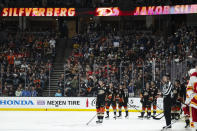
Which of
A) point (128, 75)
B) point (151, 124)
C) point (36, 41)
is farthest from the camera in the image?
point (36, 41)

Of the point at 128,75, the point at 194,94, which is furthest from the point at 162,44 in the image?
the point at 194,94

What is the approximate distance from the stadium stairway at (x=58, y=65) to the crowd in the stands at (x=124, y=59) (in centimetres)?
70

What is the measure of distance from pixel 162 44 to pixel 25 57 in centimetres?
899

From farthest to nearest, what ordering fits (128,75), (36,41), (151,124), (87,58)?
(36,41) < (87,58) < (128,75) < (151,124)

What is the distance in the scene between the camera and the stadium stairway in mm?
24725

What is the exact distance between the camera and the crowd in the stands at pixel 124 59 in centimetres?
2314

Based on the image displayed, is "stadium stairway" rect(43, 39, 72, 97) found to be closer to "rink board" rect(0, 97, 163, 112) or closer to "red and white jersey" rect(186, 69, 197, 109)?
"rink board" rect(0, 97, 163, 112)

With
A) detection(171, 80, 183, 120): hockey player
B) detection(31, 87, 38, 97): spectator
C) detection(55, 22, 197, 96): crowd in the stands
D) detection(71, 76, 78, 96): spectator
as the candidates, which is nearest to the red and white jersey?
detection(171, 80, 183, 120): hockey player

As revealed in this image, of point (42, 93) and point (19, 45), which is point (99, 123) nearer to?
point (42, 93)

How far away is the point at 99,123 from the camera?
1658 cm

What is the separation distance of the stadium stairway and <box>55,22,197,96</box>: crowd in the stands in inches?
27.7

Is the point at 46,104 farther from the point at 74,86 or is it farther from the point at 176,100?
the point at 176,100

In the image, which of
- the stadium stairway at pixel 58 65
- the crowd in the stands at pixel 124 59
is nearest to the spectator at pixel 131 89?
the crowd in the stands at pixel 124 59

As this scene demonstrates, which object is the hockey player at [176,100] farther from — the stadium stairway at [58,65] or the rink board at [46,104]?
the stadium stairway at [58,65]
